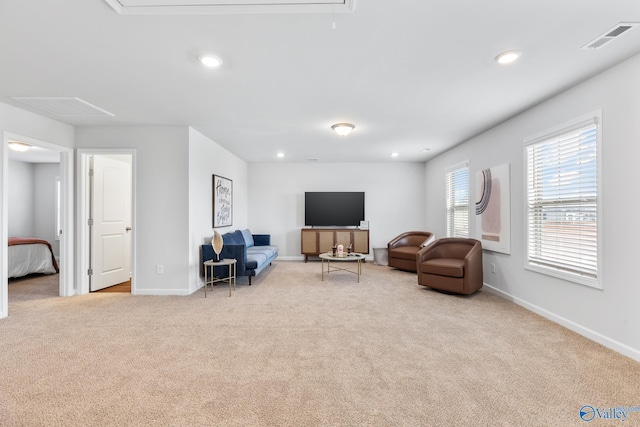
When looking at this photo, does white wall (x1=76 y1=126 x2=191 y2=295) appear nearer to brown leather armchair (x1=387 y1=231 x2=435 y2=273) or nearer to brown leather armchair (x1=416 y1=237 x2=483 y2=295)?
brown leather armchair (x1=416 y1=237 x2=483 y2=295)

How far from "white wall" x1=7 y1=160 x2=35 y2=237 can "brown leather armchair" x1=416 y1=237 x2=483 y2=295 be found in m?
8.45

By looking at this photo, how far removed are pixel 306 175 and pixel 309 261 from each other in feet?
7.02

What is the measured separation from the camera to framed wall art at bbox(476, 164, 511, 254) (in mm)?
4020

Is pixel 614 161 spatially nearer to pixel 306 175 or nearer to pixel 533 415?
pixel 533 415

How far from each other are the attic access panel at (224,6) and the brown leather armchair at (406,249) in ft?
15.8

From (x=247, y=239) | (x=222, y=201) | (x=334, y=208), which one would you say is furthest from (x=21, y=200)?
(x=334, y=208)

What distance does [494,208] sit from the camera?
14.1 feet

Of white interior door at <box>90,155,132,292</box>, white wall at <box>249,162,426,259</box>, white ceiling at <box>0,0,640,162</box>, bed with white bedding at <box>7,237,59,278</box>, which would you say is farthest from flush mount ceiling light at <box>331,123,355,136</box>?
bed with white bedding at <box>7,237,59,278</box>

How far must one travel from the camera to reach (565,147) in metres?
3.09

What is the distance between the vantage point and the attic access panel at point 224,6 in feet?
5.85

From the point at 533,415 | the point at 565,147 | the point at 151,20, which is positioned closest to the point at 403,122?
the point at 565,147

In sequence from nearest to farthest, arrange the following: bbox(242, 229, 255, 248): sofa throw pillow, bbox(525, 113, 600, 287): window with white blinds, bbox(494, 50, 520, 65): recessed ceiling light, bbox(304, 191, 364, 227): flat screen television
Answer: bbox(494, 50, 520, 65): recessed ceiling light → bbox(525, 113, 600, 287): window with white blinds → bbox(242, 229, 255, 248): sofa throw pillow → bbox(304, 191, 364, 227): flat screen television

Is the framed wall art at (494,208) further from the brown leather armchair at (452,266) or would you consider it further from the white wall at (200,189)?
the white wall at (200,189)

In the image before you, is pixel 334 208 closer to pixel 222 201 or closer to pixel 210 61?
pixel 222 201
